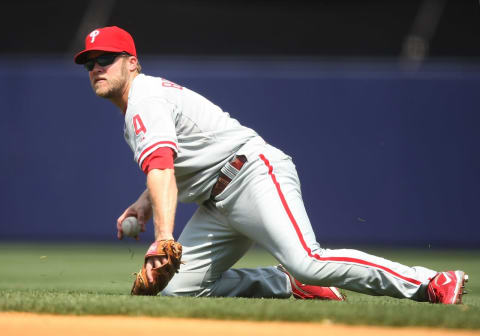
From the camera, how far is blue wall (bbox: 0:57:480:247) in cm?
793

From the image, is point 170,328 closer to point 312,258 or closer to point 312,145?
point 312,258

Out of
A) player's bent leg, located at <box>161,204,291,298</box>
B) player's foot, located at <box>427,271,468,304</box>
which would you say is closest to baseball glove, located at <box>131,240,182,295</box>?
player's bent leg, located at <box>161,204,291,298</box>

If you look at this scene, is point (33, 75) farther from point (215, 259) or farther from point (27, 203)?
point (215, 259)

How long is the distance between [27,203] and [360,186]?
325 centimetres

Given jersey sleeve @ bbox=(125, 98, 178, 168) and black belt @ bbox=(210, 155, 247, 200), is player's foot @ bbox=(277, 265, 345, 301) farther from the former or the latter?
jersey sleeve @ bbox=(125, 98, 178, 168)

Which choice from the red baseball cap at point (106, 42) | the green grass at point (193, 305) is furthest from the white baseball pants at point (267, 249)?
the red baseball cap at point (106, 42)

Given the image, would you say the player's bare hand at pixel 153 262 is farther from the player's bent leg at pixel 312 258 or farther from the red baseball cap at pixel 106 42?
the red baseball cap at pixel 106 42

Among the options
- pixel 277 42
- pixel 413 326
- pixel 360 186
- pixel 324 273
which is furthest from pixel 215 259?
pixel 277 42

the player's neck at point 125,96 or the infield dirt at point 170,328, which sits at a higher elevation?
the player's neck at point 125,96

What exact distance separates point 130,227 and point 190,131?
1.84ft

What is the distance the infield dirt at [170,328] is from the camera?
2924 millimetres

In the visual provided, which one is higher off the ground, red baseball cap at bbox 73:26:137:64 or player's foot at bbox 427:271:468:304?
red baseball cap at bbox 73:26:137:64

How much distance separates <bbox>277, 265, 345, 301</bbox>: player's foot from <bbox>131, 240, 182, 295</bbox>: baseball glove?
2.47 ft

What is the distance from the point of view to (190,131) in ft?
13.3
